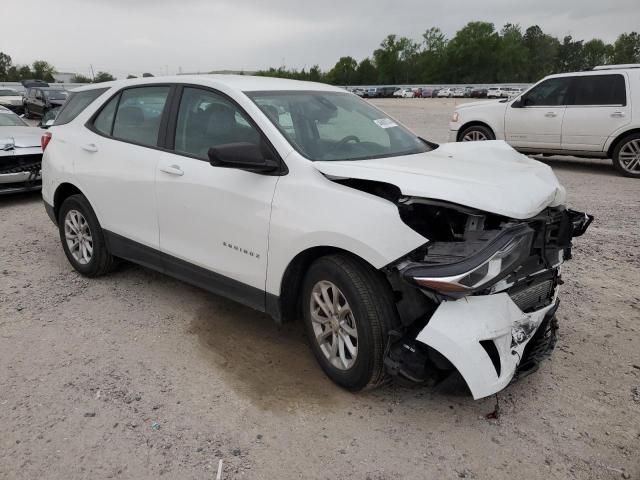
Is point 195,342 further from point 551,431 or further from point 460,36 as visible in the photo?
point 460,36

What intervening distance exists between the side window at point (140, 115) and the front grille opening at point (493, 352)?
Answer: 111 inches

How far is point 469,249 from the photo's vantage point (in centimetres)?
263

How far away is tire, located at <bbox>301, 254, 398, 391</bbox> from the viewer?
2.82 meters

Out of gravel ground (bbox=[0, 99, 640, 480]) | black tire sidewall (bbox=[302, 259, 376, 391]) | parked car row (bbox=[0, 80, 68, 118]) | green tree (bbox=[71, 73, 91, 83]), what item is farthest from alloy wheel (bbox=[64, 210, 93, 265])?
green tree (bbox=[71, 73, 91, 83])

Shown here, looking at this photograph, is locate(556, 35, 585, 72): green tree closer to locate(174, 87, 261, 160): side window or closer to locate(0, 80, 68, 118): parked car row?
locate(0, 80, 68, 118): parked car row

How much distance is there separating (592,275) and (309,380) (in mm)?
3019

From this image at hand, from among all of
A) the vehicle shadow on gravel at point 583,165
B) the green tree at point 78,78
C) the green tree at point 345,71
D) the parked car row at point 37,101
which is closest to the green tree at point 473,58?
the green tree at point 345,71

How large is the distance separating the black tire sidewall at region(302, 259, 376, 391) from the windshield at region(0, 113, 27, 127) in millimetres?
8392

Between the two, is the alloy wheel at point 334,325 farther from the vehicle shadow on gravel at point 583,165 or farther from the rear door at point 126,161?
the vehicle shadow on gravel at point 583,165

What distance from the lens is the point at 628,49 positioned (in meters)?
115

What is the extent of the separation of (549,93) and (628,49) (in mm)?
127933

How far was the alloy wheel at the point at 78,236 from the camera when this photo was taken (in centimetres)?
482

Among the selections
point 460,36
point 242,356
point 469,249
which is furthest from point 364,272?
point 460,36

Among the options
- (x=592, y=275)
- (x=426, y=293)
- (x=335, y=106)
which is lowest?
(x=592, y=275)
